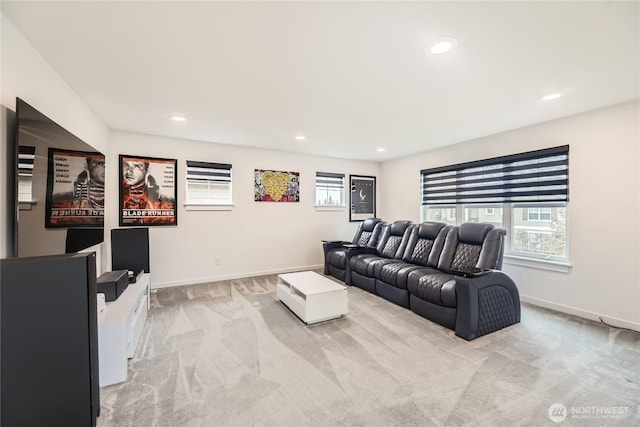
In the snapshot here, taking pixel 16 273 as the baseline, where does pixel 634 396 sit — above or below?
below

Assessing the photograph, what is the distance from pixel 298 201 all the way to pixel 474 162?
312 cm

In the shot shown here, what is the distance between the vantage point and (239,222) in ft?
15.3

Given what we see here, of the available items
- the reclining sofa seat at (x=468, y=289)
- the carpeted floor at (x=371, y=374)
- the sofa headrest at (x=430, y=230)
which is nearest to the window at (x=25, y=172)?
the carpeted floor at (x=371, y=374)

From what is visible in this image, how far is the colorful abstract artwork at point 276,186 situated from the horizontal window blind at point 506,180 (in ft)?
8.35

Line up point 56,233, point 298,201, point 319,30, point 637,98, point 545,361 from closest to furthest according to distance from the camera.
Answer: point 319,30 < point 56,233 < point 545,361 < point 637,98 < point 298,201

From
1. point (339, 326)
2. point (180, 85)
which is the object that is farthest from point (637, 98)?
point (180, 85)

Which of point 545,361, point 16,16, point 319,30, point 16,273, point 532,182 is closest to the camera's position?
point 16,273

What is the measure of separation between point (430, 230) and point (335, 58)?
280 centimetres

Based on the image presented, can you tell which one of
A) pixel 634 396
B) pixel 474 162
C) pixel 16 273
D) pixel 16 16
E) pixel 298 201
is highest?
pixel 16 16

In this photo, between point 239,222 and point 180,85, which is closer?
point 180,85

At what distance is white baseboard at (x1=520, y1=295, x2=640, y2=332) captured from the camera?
2762 mm

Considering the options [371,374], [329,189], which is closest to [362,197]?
[329,189]

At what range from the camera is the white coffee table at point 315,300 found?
9.29 ft

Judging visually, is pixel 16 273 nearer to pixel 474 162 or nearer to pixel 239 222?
pixel 239 222
